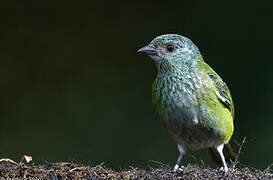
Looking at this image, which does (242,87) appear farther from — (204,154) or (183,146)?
(183,146)

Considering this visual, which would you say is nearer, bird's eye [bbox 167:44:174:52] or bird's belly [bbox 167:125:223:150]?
bird's belly [bbox 167:125:223:150]

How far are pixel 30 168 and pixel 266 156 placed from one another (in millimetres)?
3337

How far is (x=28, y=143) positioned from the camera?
5723 millimetres

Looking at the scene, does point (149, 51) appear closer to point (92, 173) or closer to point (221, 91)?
point (221, 91)

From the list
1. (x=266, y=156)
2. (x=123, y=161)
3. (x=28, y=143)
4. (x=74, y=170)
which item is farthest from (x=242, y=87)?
(x=74, y=170)

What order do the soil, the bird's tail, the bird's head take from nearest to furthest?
the soil
the bird's head
the bird's tail

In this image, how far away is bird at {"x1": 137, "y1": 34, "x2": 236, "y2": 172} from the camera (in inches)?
144

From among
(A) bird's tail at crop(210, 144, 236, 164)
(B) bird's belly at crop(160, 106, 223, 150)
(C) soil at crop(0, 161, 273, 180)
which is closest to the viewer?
(C) soil at crop(0, 161, 273, 180)

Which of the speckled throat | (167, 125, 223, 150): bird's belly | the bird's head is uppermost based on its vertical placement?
the bird's head

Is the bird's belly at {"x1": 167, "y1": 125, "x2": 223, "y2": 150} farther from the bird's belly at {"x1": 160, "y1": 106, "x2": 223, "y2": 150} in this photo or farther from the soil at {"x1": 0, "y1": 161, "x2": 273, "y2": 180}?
the soil at {"x1": 0, "y1": 161, "x2": 273, "y2": 180}

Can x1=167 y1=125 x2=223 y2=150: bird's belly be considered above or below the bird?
below

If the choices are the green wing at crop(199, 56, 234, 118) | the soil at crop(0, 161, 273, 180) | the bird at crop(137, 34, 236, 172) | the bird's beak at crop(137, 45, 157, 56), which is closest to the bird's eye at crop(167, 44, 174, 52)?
the bird at crop(137, 34, 236, 172)

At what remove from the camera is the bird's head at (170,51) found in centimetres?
384

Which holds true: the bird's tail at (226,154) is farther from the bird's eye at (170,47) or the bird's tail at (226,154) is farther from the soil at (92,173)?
the soil at (92,173)
